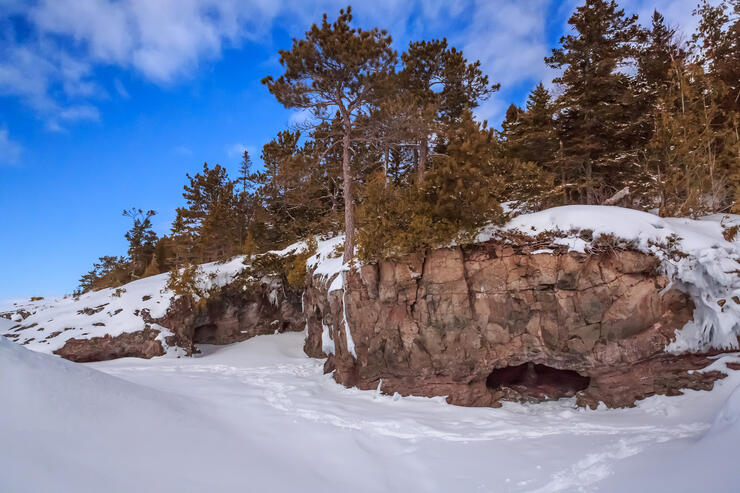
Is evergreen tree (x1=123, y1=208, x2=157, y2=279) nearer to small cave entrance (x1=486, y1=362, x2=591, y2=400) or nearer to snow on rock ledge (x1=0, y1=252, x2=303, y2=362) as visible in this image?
snow on rock ledge (x1=0, y1=252, x2=303, y2=362)

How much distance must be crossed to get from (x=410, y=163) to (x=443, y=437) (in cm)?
1847

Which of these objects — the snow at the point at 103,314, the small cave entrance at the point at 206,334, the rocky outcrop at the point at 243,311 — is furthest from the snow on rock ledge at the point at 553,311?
the snow at the point at 103,314

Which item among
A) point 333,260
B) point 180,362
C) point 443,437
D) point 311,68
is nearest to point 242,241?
point 180,362

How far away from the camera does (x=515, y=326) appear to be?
9.25 m

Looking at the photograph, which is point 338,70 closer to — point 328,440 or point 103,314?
point 328,440

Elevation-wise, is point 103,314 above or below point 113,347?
above

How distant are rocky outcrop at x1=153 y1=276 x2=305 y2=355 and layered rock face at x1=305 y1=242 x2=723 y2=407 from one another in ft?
31.8

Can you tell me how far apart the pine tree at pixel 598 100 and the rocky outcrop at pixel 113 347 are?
2211 cm

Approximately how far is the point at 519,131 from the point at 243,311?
19.6m

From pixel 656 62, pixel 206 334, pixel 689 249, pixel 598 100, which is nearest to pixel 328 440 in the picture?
pixel 689 249

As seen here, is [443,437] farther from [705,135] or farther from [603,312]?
[705,135]

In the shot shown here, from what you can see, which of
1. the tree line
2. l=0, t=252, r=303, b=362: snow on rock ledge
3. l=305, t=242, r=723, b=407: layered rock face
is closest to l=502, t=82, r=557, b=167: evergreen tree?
the tree line

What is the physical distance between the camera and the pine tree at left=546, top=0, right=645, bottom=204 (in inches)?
595

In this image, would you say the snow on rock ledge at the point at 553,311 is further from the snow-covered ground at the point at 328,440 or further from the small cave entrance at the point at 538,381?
the snow-covered ground at the point at 328,440
